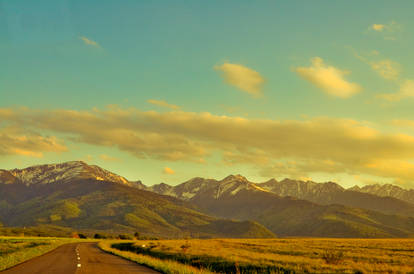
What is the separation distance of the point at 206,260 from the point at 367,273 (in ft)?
55.7

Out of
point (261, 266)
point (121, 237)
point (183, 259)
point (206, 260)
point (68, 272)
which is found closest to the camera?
point (68, 272)

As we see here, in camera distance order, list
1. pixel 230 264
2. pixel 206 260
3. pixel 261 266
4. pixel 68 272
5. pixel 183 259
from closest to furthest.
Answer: pixel 68 272 < pixel 261 266 < pixel 230 264 < pixel 206 260 < pixel 183 259

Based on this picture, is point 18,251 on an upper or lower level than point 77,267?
lower

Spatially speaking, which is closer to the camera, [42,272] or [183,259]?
[42,272]

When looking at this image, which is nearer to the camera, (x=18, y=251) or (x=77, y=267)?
(x=77, y=267)

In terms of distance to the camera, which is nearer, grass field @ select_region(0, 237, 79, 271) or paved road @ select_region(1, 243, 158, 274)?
paved road @ select_region(1, 243, 158, 274)

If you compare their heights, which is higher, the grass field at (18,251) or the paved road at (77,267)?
the paved road at (77,267)

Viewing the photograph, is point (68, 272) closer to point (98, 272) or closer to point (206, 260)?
point (98, 272)

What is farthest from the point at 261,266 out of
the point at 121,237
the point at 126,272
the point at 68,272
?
the point at 121,237

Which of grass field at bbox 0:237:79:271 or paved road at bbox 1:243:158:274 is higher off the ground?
paved road at bbox 1:243:158:274

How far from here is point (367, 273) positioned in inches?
1072

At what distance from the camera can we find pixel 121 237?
17625 centimetres

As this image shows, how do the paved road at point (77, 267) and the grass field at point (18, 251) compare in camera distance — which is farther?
the grass field at point (18, 251)

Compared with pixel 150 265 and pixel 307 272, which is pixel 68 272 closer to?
pixel 150 265
